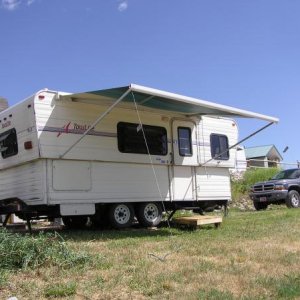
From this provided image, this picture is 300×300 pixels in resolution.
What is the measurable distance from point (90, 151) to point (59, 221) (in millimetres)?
4251

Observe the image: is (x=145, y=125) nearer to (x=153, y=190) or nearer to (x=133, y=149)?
(x=133, y=149)

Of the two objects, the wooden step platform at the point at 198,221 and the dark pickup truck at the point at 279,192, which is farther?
the dark pickup truck at the point at 279,192

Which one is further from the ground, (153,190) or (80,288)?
(153,190)

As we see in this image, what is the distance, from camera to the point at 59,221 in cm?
1492

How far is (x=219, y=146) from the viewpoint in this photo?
14.6m

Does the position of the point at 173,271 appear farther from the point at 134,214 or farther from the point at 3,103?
the point at 3,103

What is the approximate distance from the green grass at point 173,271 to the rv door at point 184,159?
343 centimetres

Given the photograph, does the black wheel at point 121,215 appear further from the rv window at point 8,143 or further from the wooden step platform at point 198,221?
the rv window at point 8,143

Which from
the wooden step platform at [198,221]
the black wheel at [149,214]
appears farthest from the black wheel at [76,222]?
the wooden step platform at [198,221]

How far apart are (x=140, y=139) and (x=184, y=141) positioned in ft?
4.87

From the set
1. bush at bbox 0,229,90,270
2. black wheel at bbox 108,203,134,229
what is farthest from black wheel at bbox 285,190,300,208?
bush at bbox 0,229,90,270

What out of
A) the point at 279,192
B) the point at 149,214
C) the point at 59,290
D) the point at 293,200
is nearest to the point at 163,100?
the point at 149,214

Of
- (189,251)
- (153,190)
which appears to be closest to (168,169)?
(153,190)

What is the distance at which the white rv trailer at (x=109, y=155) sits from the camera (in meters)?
10.7
